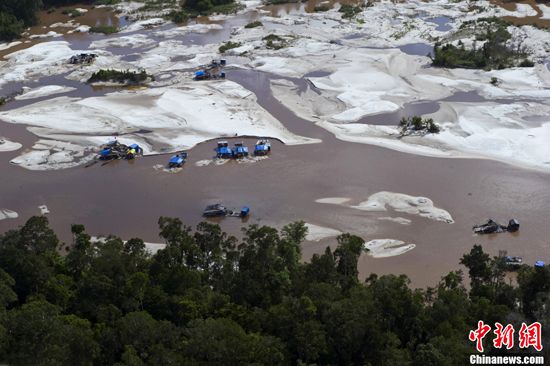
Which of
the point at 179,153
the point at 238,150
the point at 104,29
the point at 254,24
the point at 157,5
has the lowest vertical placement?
the point at 179,153

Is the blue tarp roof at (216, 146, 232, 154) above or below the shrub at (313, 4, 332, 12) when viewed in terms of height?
below

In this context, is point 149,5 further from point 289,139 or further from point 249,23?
point 289,139

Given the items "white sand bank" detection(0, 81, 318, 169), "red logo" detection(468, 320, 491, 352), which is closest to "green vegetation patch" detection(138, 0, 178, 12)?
"white sand bank" detection(0, 81, 318, 169)

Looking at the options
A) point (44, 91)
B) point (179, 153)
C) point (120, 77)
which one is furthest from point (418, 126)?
point (44, 91)

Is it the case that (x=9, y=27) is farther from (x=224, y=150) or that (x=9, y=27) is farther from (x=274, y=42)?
(x=224, y=150)

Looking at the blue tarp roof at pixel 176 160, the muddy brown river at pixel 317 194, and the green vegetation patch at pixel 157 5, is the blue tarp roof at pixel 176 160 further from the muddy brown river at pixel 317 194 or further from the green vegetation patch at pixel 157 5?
the green vegetation patch at pixel 157 5

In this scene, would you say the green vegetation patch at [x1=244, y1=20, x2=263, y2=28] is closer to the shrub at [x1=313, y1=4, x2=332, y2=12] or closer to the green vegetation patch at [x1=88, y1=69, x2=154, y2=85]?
the shrub at [x1=313, y1=4, x2=332, y2=12]

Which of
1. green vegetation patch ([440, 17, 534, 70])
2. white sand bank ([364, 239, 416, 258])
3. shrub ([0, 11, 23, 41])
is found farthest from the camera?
shrub ([0, 11, 23, 41])
